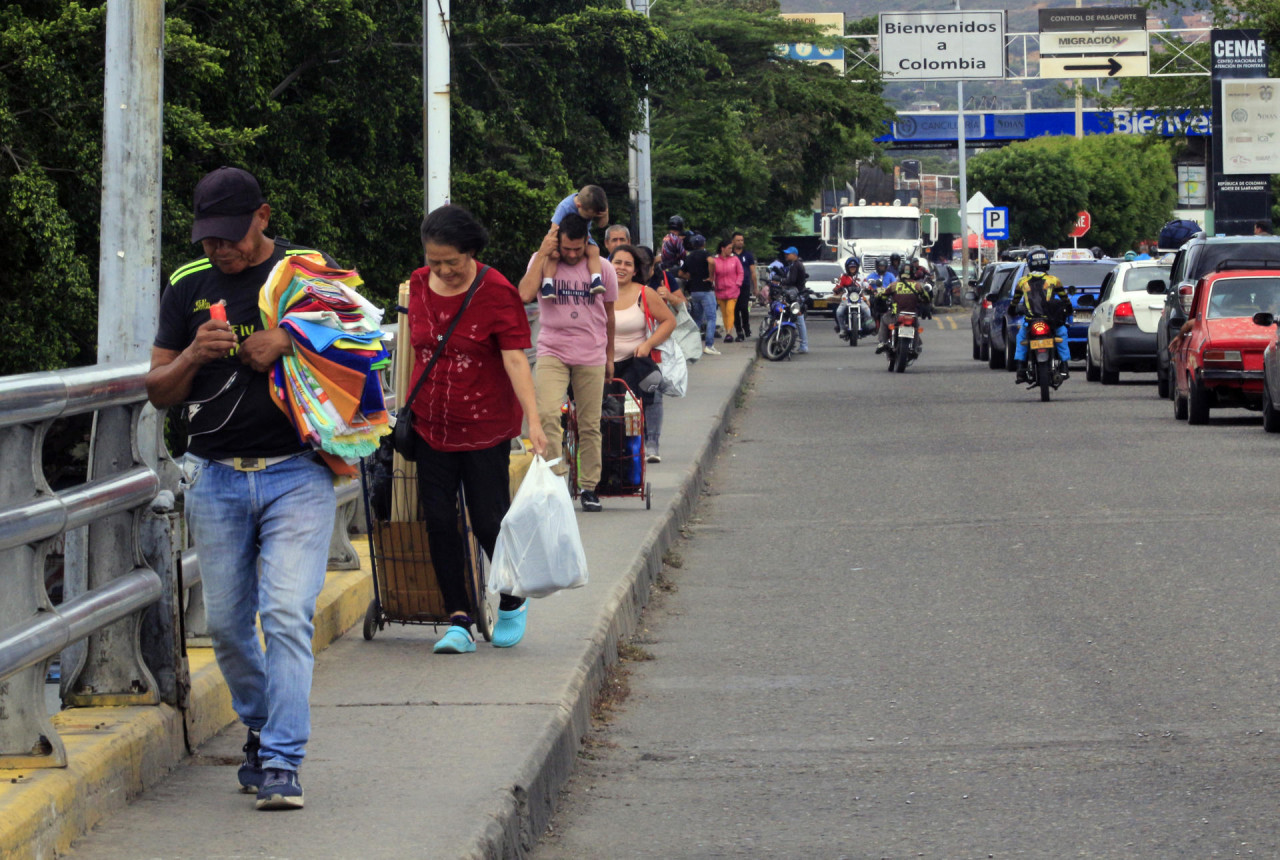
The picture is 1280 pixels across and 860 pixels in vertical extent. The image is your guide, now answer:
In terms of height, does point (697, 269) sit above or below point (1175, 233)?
below

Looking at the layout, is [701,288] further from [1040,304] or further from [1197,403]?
[1197,403]

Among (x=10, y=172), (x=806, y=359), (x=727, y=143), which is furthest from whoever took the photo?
(x=727, y=143)

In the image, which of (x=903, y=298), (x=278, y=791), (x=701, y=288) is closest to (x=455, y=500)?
(x=278, y=791)

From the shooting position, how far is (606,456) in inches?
472

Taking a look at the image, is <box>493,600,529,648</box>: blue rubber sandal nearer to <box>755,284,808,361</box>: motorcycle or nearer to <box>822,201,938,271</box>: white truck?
<box>755,284,808,361</box>: motorcycle

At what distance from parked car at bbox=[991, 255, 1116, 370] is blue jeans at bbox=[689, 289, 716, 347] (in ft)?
14.2

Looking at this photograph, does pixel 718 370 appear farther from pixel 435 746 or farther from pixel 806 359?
pixel 435 746

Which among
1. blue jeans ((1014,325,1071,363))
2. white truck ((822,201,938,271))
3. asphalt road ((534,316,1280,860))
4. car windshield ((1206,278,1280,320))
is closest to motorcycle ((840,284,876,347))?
blue jeans ((1014,325,1071,363))

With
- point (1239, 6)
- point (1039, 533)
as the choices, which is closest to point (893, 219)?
point (1239, 6)

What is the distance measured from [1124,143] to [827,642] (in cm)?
8926

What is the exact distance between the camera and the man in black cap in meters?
5.14

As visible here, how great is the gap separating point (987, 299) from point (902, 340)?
13.2 ft

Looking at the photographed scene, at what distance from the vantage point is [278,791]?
5.13 metres

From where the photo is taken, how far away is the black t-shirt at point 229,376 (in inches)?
205
